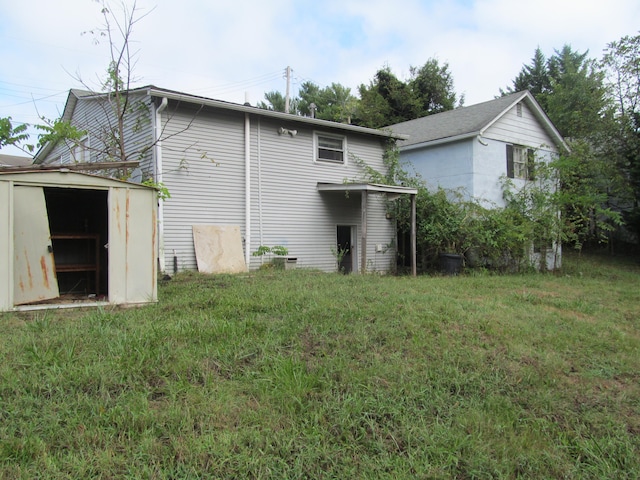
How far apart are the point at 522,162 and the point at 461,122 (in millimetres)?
2609

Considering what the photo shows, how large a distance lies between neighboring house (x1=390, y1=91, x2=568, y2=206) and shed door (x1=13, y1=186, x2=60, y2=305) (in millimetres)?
Result: 11223

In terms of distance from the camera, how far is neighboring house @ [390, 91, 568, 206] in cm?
1309

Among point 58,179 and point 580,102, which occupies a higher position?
point 580,102

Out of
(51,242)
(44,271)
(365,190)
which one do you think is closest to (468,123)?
(365,190)

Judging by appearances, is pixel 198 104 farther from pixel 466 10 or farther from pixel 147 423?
pixel 147 423

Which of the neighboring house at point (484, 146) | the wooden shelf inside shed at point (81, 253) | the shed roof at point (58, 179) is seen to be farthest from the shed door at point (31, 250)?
the neighboring house at point (484, 146)

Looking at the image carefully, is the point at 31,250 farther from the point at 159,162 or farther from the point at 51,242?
the point at 159,162

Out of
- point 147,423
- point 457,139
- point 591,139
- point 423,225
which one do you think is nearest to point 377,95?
point 591,139

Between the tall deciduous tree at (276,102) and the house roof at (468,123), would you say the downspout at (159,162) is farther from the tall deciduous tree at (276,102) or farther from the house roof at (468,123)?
the tall deciduous tree at (276,102)

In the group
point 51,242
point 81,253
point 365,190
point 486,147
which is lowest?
point 81,253

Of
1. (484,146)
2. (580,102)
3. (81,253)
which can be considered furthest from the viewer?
(580,102)

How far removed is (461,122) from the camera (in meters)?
14.1

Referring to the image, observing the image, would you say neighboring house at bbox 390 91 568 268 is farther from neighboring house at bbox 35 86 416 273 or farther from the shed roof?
the shed roof

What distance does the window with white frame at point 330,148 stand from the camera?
38.5 feet
